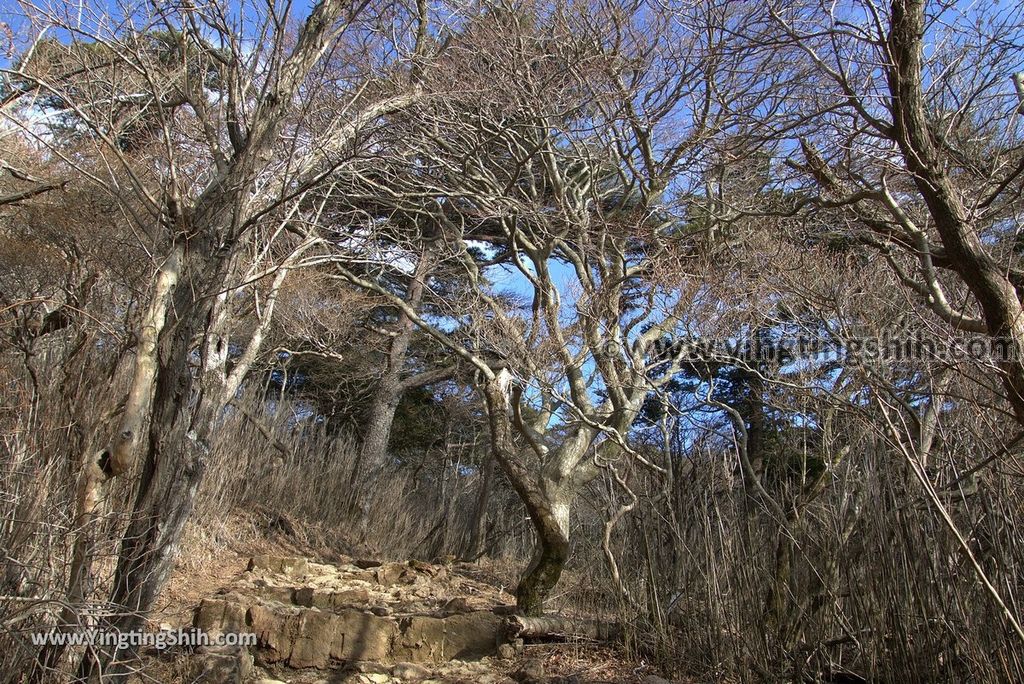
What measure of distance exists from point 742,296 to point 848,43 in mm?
3065

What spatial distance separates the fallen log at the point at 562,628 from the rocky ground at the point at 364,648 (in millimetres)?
32

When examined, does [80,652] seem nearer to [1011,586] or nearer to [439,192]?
[1011,586]

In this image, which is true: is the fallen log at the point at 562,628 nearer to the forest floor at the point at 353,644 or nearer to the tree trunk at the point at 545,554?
the forest floor at the point at 353,644

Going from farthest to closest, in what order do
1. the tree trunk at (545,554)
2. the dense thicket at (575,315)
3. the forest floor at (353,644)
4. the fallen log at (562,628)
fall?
the tree trunk at (545,554)
the fallen log at (562,628)
the forest floor at (353,644)
the dense thicket at (575,315)

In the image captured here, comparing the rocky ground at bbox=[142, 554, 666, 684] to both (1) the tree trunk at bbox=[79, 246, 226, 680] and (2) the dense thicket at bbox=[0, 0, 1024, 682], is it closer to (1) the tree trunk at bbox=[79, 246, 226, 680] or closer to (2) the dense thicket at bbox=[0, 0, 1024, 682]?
(2) the dense thicket at bbox=[0, 0, 1024, 682]

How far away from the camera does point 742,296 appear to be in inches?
272

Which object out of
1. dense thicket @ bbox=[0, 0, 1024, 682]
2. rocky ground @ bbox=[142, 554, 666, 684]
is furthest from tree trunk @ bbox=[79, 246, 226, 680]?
rocky ground @ bbox=[142, 554, 666, 684]

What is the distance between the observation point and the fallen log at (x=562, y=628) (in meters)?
5.46

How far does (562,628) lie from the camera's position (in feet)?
18.4

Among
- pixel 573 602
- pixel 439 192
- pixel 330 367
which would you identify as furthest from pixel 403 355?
pixel 573 602

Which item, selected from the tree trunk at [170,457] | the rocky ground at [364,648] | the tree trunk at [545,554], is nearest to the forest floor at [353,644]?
the rocky ground at [364,648]

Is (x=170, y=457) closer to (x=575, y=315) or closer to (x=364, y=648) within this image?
(x=364, y=648)

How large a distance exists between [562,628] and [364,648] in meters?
1.52

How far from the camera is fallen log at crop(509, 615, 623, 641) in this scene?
17.9ft
